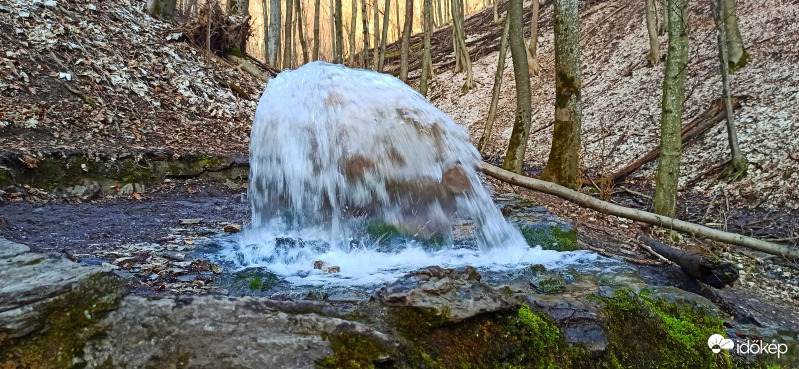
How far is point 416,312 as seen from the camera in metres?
1.90

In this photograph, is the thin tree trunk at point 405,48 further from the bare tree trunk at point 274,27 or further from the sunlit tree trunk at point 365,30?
the bare tree trunk at point 274,27

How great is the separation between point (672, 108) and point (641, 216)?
5.03ft

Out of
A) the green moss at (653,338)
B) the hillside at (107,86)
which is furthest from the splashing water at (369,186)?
the hillside at (107,86)

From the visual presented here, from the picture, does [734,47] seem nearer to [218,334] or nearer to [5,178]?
[218,334]

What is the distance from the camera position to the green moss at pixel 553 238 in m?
4.43

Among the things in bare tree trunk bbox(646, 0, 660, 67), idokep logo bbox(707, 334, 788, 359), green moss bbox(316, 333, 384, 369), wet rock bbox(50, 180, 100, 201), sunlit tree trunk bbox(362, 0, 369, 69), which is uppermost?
sunlit tree trunk bbox(362, 0, 369, 69)

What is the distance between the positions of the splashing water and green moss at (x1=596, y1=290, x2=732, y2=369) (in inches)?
58.3

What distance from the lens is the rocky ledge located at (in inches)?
57.6

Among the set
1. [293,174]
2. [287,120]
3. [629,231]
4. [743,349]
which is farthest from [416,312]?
[629,231]

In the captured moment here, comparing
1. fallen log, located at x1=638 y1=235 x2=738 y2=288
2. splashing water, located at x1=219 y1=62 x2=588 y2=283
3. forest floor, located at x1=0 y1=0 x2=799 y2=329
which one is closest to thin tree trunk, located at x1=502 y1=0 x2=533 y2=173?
forest floor, located at x1=0 y1=0 x2=799 y2=329

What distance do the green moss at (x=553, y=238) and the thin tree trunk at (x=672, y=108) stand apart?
8.12 ft

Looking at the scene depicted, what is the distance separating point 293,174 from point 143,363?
2.91 metres

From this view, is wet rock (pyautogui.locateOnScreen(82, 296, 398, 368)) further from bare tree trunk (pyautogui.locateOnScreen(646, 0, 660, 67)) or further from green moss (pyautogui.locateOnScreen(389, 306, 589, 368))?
bare tree trunk (pyautogui.locateOnScreen(646, 0, 660, 67))

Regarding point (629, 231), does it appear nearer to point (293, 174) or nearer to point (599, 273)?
point (599, 273)
